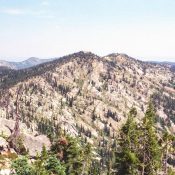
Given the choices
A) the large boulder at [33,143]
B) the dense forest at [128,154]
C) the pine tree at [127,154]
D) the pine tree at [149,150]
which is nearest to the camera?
the dense forest at [128,154]

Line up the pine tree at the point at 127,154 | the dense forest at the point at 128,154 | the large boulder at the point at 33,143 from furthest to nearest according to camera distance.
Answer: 1. the large boulder at the point at 33,143
2. the pine tree at the point at 127,154
3. the dense forest at the point at 128,154

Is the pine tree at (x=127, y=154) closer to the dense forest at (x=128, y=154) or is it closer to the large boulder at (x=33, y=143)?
the dense forest at (x=128, y=154)

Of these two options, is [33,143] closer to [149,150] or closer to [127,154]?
[149,150]

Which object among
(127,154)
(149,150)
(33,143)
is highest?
(127,154)

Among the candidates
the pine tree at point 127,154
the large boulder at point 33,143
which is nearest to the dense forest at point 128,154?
the pine tree at point 127,154

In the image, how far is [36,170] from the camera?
4806 cm

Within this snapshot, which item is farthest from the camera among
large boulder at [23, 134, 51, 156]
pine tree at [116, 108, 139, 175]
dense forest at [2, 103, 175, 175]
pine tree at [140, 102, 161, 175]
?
large boulder at [23, 134, 51, 156]

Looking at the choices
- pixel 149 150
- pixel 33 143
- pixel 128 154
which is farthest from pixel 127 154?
pixel 33 143

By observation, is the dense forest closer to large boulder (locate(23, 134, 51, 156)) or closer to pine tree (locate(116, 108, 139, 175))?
pine tree (locate(116, 108, 139, 175))

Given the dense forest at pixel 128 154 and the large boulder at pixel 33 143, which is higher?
the dense forest at pixel 128 154

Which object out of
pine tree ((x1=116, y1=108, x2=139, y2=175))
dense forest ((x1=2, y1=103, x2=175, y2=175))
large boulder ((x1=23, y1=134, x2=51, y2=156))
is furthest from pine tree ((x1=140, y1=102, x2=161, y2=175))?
large boulder ((x1=23, y1=134, x2=51, y2=156))

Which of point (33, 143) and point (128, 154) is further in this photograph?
point (33, 143)

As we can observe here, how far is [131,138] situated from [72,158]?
45.8 feet

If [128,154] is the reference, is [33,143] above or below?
below
